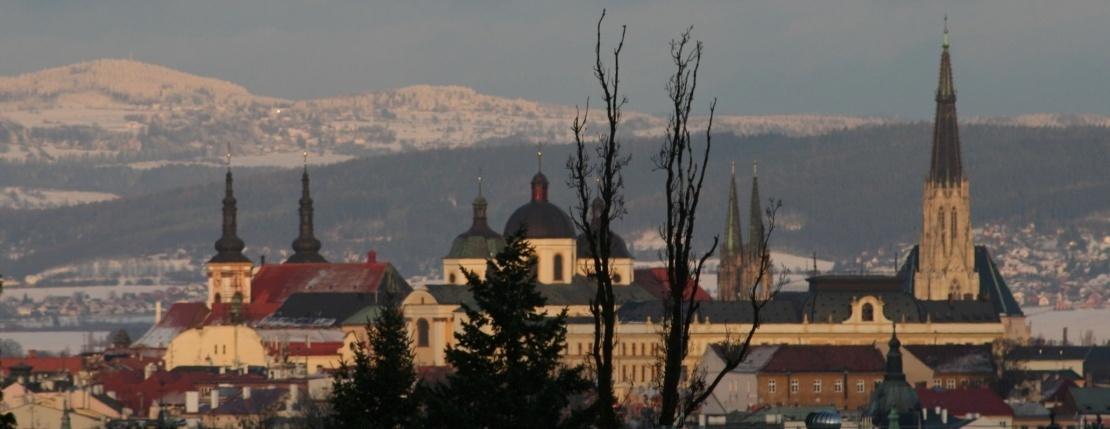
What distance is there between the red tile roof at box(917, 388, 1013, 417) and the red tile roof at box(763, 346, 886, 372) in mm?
14198

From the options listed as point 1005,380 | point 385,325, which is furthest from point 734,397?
point 385,325

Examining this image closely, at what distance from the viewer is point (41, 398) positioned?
143125 millimetres

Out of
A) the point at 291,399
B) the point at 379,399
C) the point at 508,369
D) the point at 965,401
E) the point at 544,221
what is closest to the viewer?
the point at 508,369

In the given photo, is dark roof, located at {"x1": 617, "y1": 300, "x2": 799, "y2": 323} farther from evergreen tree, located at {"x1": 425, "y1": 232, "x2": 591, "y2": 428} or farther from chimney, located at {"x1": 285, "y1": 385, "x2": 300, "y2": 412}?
evergreen tree, located at {"x1": 425, "y1": 232, "x2": 591, "y2": 428}

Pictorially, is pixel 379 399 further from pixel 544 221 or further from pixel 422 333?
pixel 544 221

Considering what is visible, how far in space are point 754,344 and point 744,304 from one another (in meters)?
1.95

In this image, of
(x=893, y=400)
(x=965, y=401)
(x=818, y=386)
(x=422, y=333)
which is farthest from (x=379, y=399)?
(x=422, y=333)

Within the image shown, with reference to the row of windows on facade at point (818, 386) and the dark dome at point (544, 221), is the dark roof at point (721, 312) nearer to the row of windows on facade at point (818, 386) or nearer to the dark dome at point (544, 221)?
the dark dome at point (544, 221)

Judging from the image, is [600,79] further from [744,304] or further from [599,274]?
[744,304]

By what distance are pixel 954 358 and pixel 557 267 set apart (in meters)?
25.4

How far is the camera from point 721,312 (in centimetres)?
19075

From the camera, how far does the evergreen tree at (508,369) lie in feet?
121

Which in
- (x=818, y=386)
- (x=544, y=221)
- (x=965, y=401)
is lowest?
(x=965, y=401)

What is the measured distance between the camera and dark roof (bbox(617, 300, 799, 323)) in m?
189
